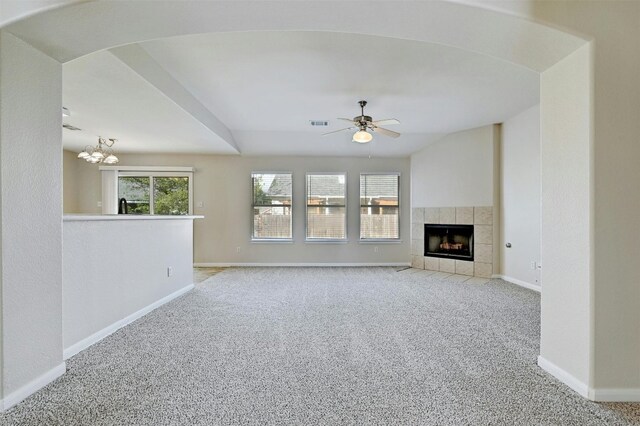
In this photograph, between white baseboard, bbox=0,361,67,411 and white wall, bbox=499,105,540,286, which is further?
white wall, bbox=499,105,540,286

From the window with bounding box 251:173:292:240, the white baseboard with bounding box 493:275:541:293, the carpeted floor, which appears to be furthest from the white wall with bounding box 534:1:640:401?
the window with bounding box 251:173:292:240

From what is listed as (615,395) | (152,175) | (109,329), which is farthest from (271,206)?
(615,395)

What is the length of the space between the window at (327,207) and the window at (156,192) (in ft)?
9.02

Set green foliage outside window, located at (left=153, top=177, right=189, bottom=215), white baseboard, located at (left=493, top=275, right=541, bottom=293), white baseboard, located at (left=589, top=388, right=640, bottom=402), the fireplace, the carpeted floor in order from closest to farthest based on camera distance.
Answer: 1. the carpeted floor
2. white baseboard, located at (left=589, top=388, right=640, bottom=402)
3. white baseboard, located at (left=493, top=275, right=541, bottom=293)
4. the fireplace
5. green foliage outside window, located at (left=153, top=177, right=189, bottom=215)

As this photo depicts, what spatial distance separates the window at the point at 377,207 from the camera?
710 centimetres

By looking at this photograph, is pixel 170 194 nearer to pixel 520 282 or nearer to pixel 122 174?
pixel 122 174

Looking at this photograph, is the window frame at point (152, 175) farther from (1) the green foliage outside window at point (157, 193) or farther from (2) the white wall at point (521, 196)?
(2) the white wall at point (521, 196)

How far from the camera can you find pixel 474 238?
5785 millimetres

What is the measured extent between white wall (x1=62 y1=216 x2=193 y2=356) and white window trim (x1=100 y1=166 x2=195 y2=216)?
9.77 feet

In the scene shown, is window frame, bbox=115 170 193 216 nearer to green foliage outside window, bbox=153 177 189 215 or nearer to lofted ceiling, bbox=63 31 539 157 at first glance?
green foliage outside window, bbox=153 177 189 215

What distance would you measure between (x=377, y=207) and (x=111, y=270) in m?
5.34

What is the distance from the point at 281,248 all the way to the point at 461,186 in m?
3.97

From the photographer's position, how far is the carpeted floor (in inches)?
66.5

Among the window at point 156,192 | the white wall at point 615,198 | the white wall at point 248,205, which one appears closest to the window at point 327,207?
the white wall at point 248,205
